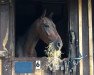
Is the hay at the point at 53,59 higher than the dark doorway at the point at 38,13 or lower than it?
lower

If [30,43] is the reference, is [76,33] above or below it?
above

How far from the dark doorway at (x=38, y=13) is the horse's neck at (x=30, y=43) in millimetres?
295

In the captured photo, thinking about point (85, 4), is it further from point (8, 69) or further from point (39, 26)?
point (8, 69)

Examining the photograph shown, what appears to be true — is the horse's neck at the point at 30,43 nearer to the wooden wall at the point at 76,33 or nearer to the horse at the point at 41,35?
the horse at the point at 41,35

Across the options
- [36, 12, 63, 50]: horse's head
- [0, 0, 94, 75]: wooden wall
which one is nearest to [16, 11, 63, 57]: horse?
[36, 12, 63, 50]: horse's head

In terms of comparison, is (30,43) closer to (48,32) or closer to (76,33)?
(48,32)

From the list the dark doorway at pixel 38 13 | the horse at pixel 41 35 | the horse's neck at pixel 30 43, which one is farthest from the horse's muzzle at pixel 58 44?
the dark doorway at pixel 38 13

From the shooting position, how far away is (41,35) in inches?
222

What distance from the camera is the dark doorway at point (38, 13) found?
6271 mm

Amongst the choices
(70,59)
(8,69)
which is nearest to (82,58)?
(70,59)

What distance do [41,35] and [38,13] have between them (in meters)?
0.91

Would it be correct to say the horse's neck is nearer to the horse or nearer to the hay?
the horse

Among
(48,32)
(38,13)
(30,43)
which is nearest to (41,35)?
(48,32)

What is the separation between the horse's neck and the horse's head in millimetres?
183
